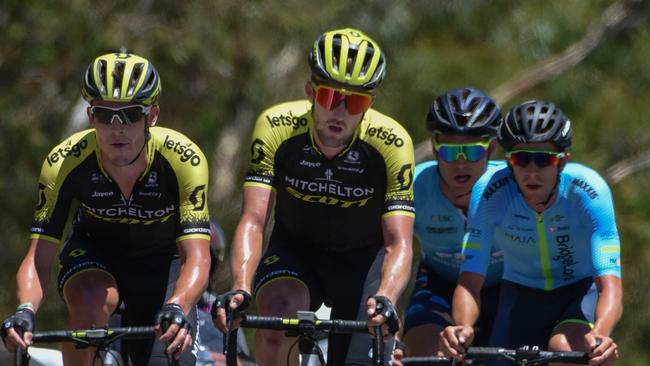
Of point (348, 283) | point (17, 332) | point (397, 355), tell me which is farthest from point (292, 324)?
point (17, 332)

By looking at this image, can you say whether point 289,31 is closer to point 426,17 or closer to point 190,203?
point 426,17

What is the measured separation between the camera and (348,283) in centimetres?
754

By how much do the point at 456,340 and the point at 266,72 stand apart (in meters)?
9.45

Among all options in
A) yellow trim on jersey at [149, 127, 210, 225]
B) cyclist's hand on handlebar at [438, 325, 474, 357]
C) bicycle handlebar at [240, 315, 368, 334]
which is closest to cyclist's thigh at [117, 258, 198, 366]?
yellow trim on jersey at [149, 127, 210, 225]

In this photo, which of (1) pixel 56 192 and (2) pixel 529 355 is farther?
(1) pixel 56 192

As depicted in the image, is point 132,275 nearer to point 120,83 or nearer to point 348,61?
point 120,83

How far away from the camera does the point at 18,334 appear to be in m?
6.37

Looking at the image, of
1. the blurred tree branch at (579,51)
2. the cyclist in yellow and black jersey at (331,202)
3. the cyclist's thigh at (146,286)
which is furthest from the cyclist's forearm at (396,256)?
the blurred tree branch at (579,51)

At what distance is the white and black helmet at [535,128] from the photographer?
24.0ft

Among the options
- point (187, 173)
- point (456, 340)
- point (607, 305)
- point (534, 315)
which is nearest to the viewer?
point (456, 340)

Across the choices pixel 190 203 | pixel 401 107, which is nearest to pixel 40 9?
pixel 401 107

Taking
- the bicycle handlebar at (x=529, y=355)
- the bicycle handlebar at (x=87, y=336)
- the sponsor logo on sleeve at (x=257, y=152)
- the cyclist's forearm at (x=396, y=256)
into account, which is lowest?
the bicycle handlebar at (x=87, y=336)

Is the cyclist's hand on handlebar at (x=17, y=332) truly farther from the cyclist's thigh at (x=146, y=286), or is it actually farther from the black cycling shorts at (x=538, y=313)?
the black cycling shorts at (x=538, y=313)

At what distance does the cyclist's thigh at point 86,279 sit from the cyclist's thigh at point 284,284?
77 cm
